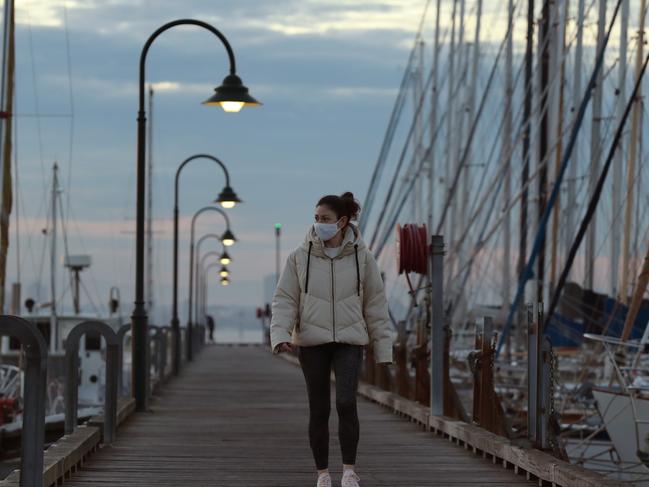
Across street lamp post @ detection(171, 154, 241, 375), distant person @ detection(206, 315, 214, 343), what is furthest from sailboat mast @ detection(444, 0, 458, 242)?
distant person @ detection(206, 315, 214, 343)

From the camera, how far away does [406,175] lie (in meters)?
49.6

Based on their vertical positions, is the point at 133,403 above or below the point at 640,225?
below

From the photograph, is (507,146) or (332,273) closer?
(332,273)

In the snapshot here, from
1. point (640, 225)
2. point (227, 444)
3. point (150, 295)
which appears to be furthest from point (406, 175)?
point (227, 444)

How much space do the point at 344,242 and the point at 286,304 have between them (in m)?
0.56

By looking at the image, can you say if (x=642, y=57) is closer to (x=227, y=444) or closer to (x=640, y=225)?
(x=640, y=225)

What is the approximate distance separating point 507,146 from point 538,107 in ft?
4.63

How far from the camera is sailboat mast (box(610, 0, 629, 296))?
3297 centimetres

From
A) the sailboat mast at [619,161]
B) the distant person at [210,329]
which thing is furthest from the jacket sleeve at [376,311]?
the distant person at [210,329]

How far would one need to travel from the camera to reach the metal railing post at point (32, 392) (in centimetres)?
737

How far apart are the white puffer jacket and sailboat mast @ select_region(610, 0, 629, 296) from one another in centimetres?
2322

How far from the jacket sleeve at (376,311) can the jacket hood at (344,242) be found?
155mm

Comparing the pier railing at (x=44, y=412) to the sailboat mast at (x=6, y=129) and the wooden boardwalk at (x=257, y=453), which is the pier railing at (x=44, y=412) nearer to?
the wooden boardwalk at (x=257, y=453)

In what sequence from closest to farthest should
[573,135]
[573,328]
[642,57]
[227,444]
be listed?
[227,444] < [573,135] < [642,57] < [573,328]
